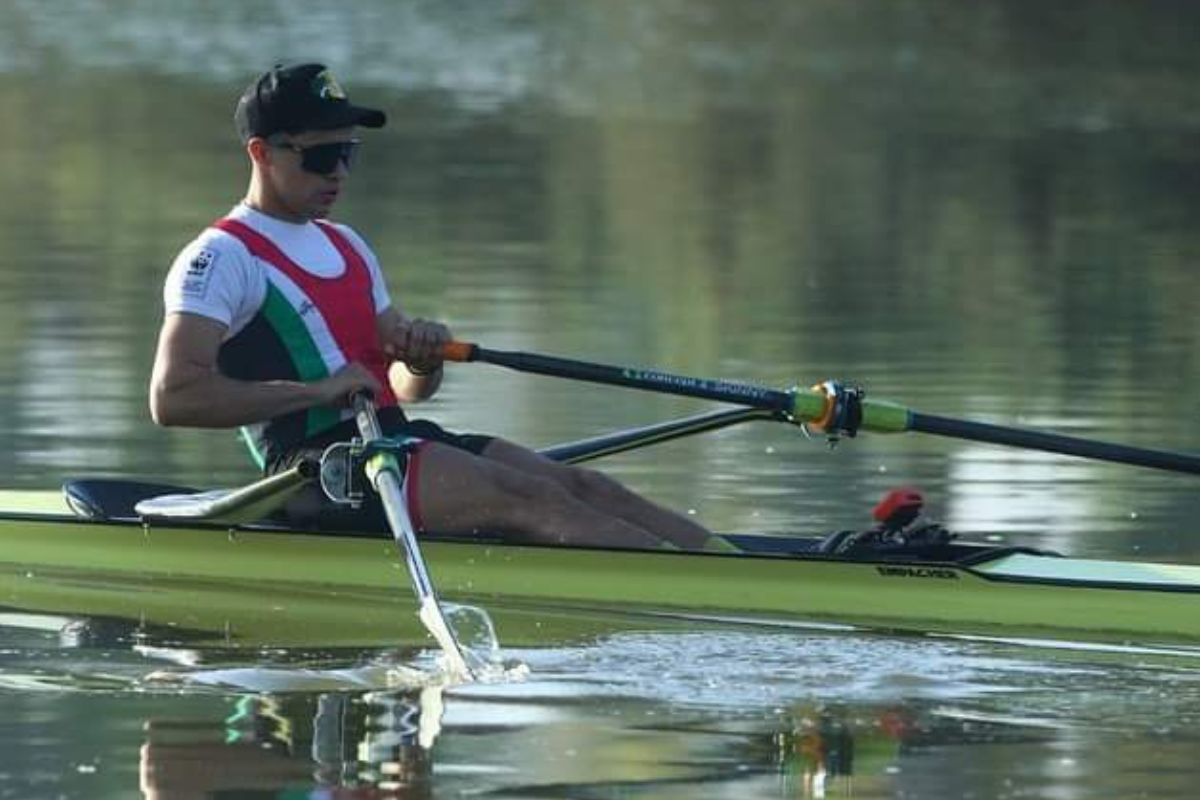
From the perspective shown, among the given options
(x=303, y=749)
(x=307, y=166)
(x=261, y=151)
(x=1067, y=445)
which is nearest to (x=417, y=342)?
(x=307, y=166)

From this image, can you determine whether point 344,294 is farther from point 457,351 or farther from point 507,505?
point 507,505

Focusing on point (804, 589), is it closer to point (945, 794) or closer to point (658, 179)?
point (945, 794)

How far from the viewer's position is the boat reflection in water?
7926 mm

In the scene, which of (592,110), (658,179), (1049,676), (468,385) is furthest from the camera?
(592,110)

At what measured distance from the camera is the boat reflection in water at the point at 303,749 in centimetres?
793

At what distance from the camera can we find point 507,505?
10.1m

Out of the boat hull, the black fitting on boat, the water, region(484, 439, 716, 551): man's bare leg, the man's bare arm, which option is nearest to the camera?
the water

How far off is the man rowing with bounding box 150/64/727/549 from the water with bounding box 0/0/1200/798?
0.51 metres

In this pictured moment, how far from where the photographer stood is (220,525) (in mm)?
10414

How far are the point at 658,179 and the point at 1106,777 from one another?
67.7ft

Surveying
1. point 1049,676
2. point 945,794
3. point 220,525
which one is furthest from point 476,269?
point 945,794

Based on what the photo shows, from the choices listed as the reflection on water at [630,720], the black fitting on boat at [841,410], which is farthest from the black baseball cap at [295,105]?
the black fitting on boat at [841,410]

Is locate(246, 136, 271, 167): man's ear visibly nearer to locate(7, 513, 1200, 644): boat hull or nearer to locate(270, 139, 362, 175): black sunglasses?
locate(270, 139, 362, 175): black sunglasses

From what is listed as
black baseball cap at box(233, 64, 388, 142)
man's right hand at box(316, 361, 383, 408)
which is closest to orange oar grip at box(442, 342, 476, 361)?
man's right hand at box(316, 361, 383, 408)
